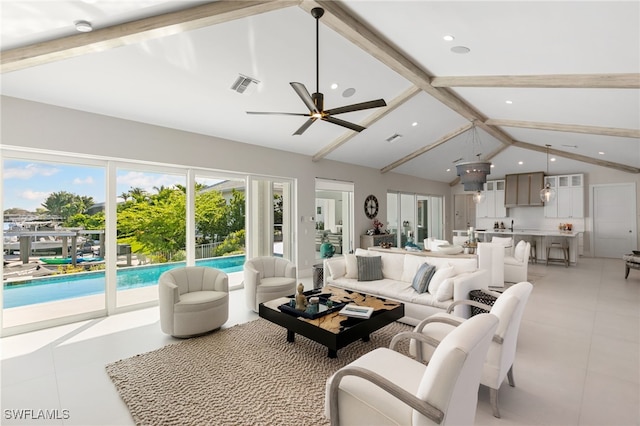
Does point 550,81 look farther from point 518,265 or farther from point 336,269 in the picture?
point 518,265

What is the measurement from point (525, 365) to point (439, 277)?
1.24m

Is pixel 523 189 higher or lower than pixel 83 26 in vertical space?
lower

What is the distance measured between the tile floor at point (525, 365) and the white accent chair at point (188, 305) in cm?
26

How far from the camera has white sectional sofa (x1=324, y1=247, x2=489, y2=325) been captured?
3650 mm

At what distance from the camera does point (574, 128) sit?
5727 mm

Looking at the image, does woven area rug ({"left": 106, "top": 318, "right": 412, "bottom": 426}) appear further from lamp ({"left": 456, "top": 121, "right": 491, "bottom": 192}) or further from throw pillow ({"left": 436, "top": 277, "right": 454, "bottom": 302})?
lamp ({"left": 456, "top": 121, "right": 491, "bottom": 192})

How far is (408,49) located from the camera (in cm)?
383

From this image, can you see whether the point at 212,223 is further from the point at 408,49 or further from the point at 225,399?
the point at 408,49

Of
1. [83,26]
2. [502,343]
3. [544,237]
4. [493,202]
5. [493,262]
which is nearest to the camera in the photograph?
[502,343]

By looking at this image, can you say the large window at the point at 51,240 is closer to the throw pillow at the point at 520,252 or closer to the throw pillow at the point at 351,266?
the throw pillow at the point at 351,266

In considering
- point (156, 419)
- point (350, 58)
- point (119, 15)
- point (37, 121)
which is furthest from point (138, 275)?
point (350, 58)

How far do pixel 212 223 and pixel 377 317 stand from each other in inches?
144

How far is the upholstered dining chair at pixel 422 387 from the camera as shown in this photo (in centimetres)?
145

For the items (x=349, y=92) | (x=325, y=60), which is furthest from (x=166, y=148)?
(x=349, y=92)
